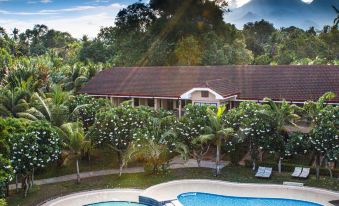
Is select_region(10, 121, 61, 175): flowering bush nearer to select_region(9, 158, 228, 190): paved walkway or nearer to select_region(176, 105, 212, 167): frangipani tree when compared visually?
select_region(9, 158, 228, 190): paved walkway

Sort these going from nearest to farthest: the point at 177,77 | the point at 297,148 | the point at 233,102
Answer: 1. the point at 297,148
2. the point at 233,102
3. the point at 177,77

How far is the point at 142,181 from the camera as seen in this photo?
65.8 ft

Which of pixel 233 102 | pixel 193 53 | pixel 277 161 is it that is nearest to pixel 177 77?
pixel 233 102

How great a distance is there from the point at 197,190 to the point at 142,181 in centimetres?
268

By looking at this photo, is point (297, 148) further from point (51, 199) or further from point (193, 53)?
point (193, 53)

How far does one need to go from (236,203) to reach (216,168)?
3.00 meters

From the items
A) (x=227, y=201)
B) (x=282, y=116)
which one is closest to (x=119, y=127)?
(x=227, y=201)

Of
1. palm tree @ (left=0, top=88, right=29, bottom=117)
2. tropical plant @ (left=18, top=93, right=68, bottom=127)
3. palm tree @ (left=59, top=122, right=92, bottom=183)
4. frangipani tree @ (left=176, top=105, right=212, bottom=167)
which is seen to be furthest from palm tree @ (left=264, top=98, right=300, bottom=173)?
palm tree @ (left=0, top=88, right=29, bottom=117)

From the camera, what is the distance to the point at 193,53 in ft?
136

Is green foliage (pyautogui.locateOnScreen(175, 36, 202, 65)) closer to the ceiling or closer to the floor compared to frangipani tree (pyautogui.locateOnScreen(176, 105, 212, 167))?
closer to the ceiling

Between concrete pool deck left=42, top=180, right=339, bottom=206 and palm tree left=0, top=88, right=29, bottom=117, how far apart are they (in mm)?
8319

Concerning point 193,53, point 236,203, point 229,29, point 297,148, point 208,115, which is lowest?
point 236,203

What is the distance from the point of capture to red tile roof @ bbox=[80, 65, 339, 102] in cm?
2741

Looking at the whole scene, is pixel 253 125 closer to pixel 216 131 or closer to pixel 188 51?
pixel 216 131
